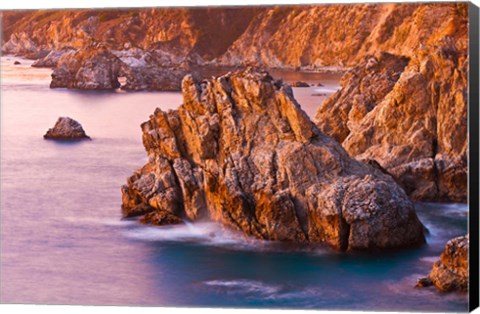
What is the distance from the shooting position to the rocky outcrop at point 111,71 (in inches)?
770

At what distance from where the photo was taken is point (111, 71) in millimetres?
20297

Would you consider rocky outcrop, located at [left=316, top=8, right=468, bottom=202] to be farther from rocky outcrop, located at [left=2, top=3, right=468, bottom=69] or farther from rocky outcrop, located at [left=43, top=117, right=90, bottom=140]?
rocky outcrop, located at [left=43, top=117, right=90, bottom=140]

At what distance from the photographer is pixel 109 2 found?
1817 centimetres

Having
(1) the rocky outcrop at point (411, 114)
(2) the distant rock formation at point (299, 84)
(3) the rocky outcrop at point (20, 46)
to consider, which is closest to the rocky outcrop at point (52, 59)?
(3) the rocky outcrop at point (20, 46)

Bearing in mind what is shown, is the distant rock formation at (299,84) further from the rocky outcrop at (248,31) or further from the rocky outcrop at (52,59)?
the rocky outcrop at (52,59)

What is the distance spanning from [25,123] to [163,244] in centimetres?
266

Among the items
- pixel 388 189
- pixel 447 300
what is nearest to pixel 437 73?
pixel 388 189

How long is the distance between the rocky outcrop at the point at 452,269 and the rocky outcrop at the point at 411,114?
1403mm

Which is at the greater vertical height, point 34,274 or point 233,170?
point 233,170

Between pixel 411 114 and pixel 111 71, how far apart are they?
433cm

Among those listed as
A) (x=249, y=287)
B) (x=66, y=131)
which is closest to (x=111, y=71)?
(x=66, y=131)

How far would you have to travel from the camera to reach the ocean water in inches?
675

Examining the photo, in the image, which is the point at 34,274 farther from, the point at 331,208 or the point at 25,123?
the point at 331,208

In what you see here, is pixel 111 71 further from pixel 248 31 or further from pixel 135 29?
pixel 248 31
